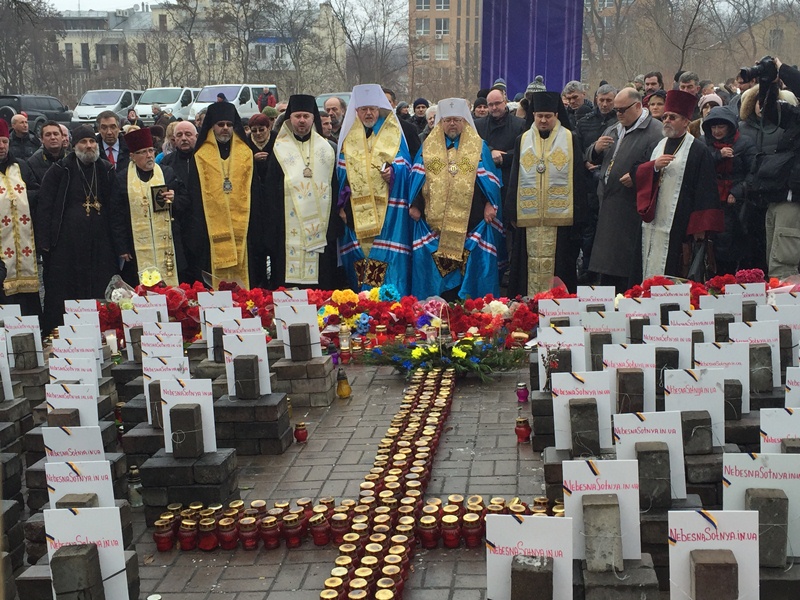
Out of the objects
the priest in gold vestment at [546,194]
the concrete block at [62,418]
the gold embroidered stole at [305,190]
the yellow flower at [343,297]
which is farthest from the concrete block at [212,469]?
the priest in gold vestment at [546,194]

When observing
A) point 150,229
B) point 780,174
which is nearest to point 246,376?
point 150,229

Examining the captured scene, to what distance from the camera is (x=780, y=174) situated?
8.86 metres

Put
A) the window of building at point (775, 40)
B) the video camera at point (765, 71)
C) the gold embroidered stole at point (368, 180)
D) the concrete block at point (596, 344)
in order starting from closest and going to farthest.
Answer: the concrete block at point (596, 344) < the video camera at point (765, 71) < the gold embroidered stole at point (368, 180) < the window of building at point (775, 40)

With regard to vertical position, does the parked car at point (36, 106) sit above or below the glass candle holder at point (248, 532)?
above

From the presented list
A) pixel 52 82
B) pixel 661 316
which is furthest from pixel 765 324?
pixel 52 82

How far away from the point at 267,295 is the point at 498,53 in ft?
23.8

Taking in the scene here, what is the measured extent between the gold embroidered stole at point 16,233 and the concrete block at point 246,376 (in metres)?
5.09

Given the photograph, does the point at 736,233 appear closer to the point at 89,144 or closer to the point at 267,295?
the point at 267,295

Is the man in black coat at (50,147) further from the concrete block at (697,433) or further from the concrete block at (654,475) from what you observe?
the concrete block at (654,475)

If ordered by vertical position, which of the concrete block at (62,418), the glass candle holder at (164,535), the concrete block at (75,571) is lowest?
the glass candle holder at (164,535)

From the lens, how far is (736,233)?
9.57m

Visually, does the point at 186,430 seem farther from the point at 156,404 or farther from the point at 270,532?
the point at 270,532

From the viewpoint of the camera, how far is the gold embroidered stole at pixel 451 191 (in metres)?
10.2

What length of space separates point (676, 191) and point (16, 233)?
6.67 m
